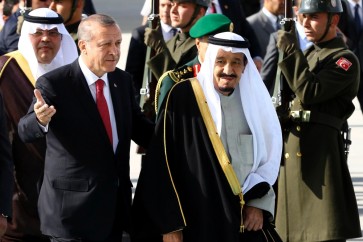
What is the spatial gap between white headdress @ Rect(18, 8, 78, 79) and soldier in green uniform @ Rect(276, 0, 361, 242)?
142 centimetres

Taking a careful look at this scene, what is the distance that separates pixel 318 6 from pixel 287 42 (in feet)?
1.02

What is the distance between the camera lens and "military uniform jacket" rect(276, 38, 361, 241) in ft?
29.0

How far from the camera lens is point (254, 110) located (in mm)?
7492

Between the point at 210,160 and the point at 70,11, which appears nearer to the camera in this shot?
the point at 210,160

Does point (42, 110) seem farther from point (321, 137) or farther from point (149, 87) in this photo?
point (149, 87)

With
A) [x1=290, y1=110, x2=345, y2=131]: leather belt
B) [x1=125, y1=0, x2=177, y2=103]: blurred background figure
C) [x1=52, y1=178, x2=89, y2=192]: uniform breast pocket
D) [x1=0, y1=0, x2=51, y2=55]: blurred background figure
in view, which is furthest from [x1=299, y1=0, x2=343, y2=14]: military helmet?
[x1=52, y1=178, x2=89, y2=192]: uniform breast pocket

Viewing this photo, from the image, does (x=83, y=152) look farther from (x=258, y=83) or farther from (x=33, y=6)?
(x=33, y=6)

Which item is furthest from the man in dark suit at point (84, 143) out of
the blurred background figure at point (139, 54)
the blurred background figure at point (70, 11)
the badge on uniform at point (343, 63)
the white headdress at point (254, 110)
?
the blurred background figure at point (139, 54)

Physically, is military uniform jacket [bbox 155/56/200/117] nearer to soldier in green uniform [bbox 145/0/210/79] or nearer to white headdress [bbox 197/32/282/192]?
white headdress [bbox 197/32/282/192]

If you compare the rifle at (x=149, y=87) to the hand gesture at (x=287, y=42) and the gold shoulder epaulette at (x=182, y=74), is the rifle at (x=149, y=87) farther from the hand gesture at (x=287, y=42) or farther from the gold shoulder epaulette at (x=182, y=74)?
the gold shoulder epaulette at (x=182, y=74)

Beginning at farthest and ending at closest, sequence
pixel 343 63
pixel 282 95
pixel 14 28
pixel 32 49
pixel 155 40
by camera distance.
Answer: pixel 14 28 → pixel 155 40 → pixel 282 95 → pixel 343 63 → pixel 32 49

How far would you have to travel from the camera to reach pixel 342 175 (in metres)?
9.04

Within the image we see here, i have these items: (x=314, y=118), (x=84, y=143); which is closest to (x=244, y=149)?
(x=84, y=143)

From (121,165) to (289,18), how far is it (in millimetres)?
2273
